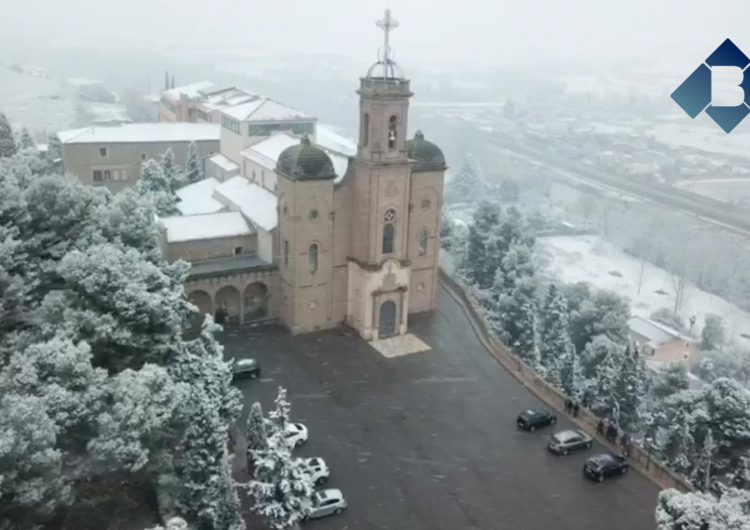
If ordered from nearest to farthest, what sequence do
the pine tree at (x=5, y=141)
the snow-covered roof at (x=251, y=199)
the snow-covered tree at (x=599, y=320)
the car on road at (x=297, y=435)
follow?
1. the car on road at (x=297, y=435)
2. the snow-covered roof at (x=251, y=199)
3. the snow-covered tree at (x=599, y=320)
4. the pine tree at (x=5, y=141)

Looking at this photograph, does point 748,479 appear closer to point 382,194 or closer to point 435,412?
point 435,412

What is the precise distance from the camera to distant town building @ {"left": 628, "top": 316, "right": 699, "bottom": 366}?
48.3m

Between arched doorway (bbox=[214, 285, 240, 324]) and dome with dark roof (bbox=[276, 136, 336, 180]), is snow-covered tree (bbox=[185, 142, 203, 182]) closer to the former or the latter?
→ arched doorway (bbox=[214, 285, 240, 324])

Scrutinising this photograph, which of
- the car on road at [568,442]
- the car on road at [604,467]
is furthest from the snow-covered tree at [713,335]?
the car on road at [604,467]

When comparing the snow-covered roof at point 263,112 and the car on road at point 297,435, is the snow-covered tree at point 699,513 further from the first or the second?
the snow-covered roof at point 263,112

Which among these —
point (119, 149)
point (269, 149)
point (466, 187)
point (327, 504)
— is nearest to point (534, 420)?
point (327, 504)

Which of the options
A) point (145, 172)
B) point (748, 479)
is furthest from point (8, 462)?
point (145, 172)

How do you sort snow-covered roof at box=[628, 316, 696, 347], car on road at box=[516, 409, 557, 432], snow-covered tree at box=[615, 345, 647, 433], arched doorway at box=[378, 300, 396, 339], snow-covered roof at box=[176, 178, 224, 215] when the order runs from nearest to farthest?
car on road at box=[516, 409, 557, 432]
snow-covered tree at box=[615, 345, 647, 433]
arched doorway at box=[378, 300, 396, 339]
snow-covered roof at box=[176, 178, 224, 215]
snow-covered roof at box=[628, 316, 696, 347]

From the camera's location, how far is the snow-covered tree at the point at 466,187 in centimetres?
8756

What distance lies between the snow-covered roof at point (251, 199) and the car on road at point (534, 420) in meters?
14.2

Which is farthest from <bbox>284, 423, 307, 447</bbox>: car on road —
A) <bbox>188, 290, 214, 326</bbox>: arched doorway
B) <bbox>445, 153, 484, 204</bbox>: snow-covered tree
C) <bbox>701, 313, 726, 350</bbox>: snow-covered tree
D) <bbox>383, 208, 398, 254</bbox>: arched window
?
<bbox>445, 153, 484, 204</bbox>: snow-covered tree

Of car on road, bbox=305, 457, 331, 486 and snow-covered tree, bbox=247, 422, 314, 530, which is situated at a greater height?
snow-covered tree, bbox=247, 422, 314, 530

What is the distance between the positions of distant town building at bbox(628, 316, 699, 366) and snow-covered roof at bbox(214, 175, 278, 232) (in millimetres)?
25051

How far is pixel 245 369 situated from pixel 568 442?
40.3 ft
